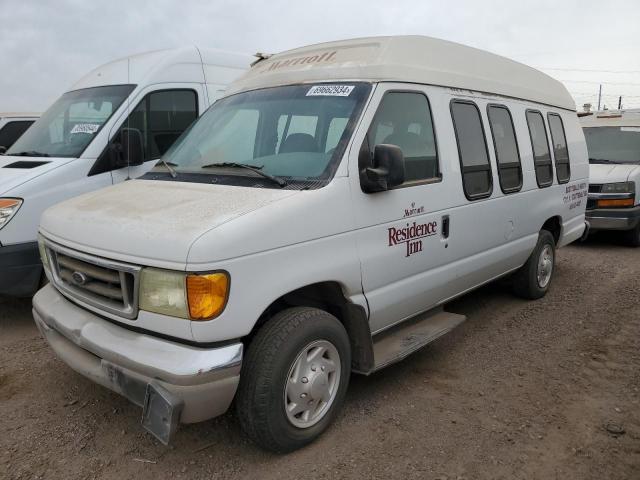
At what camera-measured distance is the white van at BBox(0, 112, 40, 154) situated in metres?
9.63

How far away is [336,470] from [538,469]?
111 cm

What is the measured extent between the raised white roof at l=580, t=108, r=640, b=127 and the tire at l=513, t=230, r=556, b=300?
15.9 ft

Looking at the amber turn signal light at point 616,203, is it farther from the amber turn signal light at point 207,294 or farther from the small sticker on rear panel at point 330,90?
the amber turn signal light at point 207,294

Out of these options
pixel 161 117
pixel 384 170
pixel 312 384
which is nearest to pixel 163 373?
pixel 312 384

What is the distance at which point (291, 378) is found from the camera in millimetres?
2959

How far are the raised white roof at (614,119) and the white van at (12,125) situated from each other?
33.3ft

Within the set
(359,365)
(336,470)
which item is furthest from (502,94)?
(336,470)

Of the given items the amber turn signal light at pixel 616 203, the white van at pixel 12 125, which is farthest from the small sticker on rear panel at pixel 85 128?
the amber turn signal light at pixel 616 203

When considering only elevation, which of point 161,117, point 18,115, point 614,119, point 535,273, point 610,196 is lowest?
point 535,273

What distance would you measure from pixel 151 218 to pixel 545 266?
14.9 ft

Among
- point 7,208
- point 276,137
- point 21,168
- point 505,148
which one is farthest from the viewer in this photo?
point 21,168

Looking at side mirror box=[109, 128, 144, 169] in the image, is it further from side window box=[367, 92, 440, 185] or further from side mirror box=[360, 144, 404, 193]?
side mirror box=[360, 144, 404, 193]

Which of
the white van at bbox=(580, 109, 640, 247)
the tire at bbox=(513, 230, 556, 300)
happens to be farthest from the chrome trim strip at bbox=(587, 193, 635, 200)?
the tire at bbox=(513, 230, 556, 300)

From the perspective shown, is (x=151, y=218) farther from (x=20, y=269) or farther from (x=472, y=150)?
(x=472, y=150)
